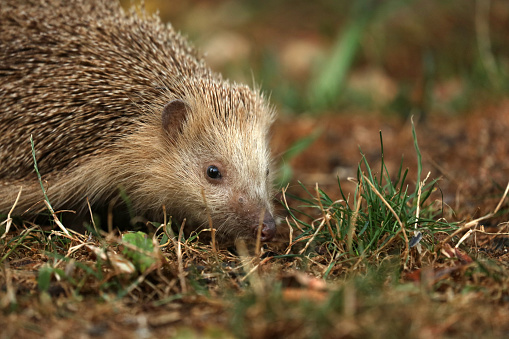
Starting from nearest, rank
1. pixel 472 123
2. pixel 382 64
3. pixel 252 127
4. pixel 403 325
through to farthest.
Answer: pixel 403 325 < pixel 252 127 < pixel 472 123 < pixel 382 64

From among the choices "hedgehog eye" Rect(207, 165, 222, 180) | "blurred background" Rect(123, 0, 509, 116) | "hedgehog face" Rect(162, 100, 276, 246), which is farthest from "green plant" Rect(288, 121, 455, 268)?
"blurred background" Rect(123, 0, 509, 116)

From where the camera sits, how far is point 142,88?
4418 millimetres

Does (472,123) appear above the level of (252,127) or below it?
below

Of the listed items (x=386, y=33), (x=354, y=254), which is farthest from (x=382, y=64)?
(x=354, y=254)

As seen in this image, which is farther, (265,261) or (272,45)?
(272,45)

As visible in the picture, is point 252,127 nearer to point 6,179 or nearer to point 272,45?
point 6,179

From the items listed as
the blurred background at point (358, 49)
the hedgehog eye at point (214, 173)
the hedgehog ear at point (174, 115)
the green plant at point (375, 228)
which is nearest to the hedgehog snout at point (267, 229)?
the green plant at point (375, 228)

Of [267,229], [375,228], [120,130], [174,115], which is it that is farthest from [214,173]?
[375,228]

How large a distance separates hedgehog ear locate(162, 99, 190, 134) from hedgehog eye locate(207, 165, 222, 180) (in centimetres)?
42

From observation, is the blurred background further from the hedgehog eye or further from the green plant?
the green plant

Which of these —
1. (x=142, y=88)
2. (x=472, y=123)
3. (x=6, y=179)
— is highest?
(x=142, y=88)

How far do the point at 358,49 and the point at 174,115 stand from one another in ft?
20.0

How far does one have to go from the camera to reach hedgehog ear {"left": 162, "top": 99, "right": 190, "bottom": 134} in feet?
14.2

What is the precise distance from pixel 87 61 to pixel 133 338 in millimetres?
2616
